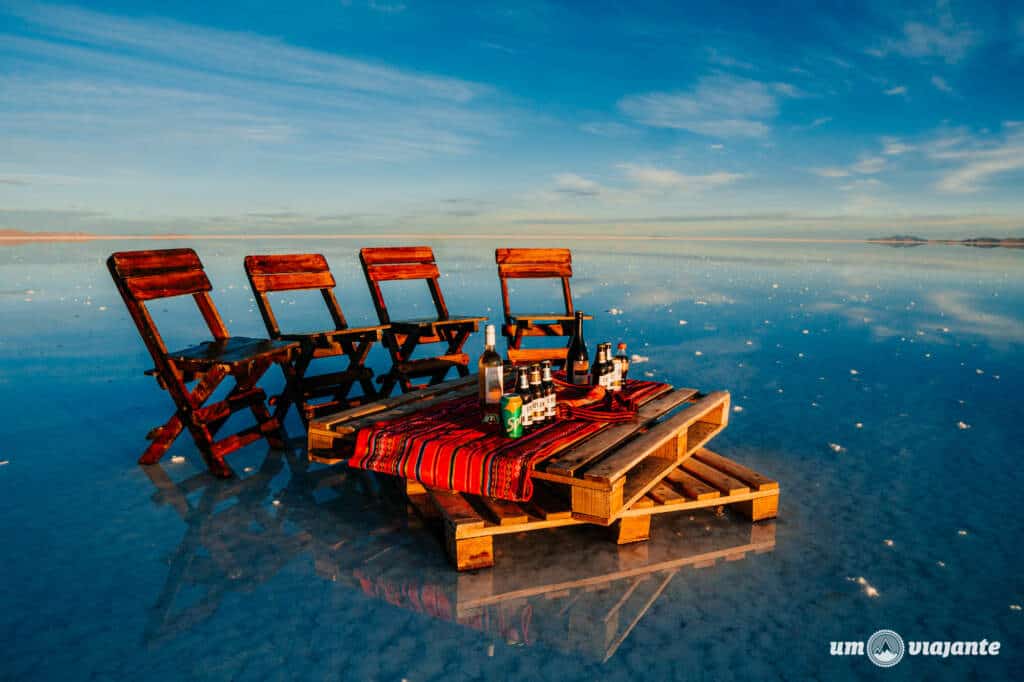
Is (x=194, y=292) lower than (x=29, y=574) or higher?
higher

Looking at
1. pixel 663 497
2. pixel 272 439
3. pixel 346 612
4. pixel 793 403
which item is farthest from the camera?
pixel 793 403

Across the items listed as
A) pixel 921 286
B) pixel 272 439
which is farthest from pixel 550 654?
pixel 921 286

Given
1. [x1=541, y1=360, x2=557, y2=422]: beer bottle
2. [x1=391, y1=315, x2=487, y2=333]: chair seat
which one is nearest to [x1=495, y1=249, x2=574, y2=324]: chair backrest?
[x1=391, y1=315, x2=487, y2=333]: chair seat

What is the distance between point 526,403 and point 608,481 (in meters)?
0.79

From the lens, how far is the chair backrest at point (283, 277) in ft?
19.0

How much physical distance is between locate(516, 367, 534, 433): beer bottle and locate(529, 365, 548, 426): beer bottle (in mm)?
21

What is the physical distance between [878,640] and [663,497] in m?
1.25

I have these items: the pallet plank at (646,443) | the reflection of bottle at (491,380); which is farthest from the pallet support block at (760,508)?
the reflection of bottle at (491,380)

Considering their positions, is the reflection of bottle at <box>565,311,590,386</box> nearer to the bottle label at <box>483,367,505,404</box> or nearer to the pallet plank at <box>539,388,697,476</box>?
the pallet plank at <box>539,388,697,476</box>

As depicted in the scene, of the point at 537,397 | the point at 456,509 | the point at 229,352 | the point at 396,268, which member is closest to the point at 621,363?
the point at 537,397

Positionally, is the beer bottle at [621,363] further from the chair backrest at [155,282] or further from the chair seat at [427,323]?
the chair backrest at [155,282]

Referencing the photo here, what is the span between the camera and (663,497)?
12.3 feet

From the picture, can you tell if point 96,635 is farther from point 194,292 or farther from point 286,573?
point 194,292

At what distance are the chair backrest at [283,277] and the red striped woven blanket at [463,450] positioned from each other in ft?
7.78
